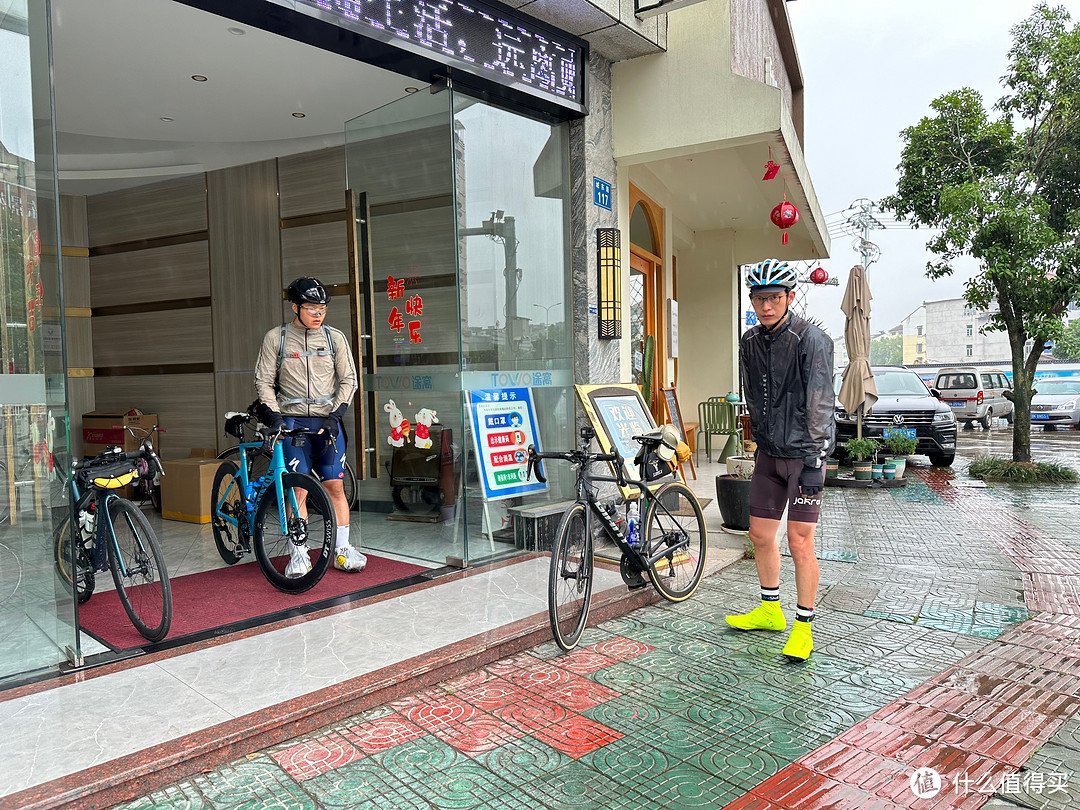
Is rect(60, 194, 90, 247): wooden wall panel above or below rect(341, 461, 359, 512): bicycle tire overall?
above

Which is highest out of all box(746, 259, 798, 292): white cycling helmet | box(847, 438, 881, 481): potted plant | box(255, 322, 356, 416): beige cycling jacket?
box(746, 259, 798, 292): white cycling helmet

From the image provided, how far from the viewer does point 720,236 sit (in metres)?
12.5

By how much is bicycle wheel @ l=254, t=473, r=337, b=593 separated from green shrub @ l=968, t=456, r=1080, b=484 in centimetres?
842

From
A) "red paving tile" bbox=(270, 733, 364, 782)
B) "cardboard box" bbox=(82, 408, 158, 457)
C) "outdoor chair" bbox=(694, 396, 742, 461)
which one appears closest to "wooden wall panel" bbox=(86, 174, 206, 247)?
"cardboard box" bbox=(82, 408, 158, 457)

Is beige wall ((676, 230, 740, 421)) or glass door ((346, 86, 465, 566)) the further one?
beige wall ((676, 230, 740, 421))

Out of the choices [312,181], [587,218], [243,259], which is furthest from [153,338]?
[587,218]

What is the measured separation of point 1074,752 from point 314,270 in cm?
659

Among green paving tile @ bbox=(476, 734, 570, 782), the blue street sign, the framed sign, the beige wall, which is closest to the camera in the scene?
green paving tile @ bbox=(476, 734, 570, 782)

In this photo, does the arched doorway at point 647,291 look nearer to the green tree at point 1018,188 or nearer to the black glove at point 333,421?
the green tree at point 1018,188

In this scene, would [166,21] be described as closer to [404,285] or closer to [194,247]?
[404,285]

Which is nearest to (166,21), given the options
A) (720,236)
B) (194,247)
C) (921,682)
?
(194,247)

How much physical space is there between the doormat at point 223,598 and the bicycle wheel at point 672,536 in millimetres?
1532

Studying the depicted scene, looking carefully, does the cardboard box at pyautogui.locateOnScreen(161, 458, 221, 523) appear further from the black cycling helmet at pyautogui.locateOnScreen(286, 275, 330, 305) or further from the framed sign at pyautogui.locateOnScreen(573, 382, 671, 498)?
the framed sign at pyautogui.locateOnScreen(573, 382, 671, 498)

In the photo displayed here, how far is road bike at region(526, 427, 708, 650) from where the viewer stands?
3.58 metres
